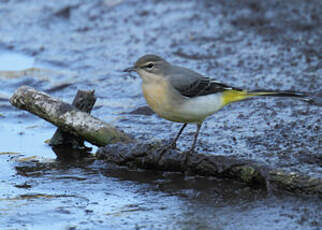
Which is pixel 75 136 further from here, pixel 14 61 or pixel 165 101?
pixel 14 61

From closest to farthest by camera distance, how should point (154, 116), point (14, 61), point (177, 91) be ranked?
point (177, 91) → point (154, 116) → point (14, 61)

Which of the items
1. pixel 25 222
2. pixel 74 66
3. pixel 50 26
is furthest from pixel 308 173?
pixel 50 26

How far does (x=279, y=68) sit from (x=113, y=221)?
5.70m

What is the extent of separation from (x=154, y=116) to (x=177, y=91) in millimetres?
2318

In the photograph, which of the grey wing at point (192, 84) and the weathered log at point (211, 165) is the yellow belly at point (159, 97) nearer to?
the grey wing at point (192, 84)

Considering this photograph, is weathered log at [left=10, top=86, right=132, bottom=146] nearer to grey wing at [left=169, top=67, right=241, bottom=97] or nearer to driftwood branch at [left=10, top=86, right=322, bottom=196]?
driftwood branch at [left=10, top=86, right=322, bottom=196]

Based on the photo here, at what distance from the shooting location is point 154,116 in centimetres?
907

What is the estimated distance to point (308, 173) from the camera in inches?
244

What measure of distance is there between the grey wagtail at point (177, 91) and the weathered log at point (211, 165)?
0.24m

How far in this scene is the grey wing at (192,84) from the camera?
22.5 ft

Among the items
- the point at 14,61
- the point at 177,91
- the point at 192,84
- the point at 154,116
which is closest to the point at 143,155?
the point at 177,91

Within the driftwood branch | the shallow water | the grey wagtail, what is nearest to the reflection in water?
the shallow water

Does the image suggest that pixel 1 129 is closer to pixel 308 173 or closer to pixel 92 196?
pixel 92 196

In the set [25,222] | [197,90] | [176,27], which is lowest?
[25,222]
